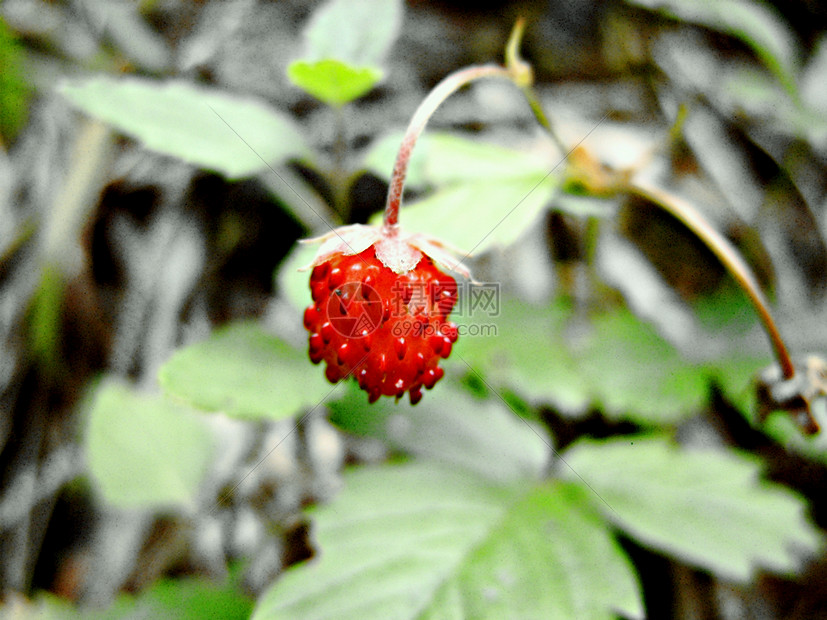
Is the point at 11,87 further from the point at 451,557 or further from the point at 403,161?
the point at 451,557

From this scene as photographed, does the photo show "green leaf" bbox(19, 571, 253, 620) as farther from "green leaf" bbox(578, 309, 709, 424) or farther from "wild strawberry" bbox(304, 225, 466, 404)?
"green leaf" bbox(578, 309, 709, 424)

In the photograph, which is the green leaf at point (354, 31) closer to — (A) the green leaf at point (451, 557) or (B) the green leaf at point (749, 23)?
(A) the green leaf at point (451, 557)

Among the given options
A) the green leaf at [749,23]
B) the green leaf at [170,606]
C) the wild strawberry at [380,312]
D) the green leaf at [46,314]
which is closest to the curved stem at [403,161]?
the wild strawberry at [380,312]

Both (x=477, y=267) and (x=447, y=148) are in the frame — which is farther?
(x=477, y=267)

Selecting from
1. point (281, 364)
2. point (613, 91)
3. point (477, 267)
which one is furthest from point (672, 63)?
point (281, 364)

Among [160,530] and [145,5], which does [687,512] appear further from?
[145,5]

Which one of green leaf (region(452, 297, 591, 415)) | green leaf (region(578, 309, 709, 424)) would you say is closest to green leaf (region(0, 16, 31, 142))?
green leaf (region(452, 297, 591, 415))

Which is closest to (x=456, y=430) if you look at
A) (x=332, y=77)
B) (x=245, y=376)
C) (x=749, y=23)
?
(x=245, y=376)
